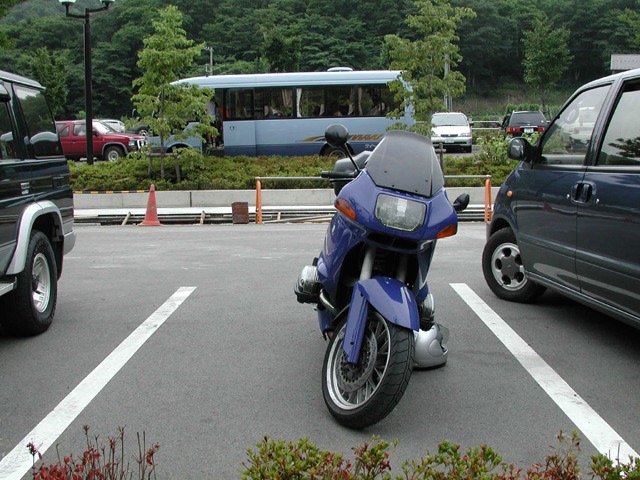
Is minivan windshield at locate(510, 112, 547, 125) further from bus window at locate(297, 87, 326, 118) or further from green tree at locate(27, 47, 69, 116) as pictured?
green tree at locate(27, 47, 69, 116)

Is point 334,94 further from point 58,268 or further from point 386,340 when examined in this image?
point 386,340

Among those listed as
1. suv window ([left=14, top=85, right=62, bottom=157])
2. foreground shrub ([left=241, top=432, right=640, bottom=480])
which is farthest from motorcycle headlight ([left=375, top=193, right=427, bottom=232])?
suv window ([left=14, top=85, right=62, bottom=157])

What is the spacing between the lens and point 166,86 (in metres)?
20.3

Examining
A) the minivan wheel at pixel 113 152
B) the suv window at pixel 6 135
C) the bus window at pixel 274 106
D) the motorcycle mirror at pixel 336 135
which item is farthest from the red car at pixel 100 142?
the motorcycle mirror at pixel 336 135

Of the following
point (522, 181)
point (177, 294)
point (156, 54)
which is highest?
point (156, 54)

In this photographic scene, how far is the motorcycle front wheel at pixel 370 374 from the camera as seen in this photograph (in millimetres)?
3838

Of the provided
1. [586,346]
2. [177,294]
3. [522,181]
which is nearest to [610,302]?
[586,346]

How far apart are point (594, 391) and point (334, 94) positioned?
868 inches

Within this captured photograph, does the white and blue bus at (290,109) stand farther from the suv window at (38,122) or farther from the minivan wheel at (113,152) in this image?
the suv window at (38,122)

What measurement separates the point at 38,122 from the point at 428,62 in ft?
53.4

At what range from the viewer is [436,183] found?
13.9 ft

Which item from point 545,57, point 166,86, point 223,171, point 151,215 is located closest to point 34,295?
point 151,215

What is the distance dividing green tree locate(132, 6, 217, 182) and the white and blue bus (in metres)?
5.04

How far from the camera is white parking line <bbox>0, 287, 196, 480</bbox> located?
359 cm
